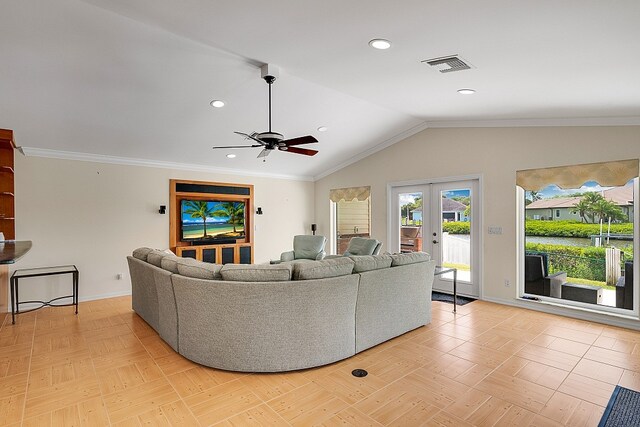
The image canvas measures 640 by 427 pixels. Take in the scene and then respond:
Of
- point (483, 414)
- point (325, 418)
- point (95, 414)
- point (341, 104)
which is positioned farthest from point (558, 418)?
point (341, 104)

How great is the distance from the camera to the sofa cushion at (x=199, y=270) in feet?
9.77

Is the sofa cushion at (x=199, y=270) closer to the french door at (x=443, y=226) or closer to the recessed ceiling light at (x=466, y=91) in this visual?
the recessed ceiling light at (x=466, y=91)

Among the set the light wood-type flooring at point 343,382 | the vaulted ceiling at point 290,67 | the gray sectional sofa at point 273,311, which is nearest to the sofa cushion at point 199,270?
the gray sectional sofa at point 273,311

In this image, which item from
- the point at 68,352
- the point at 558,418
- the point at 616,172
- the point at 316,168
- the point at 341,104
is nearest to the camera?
the point at 558,418

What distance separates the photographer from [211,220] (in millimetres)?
6812

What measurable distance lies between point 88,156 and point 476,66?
564 centimetres

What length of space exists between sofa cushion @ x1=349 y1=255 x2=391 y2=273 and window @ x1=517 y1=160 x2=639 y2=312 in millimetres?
2804

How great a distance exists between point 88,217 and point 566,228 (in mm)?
7179

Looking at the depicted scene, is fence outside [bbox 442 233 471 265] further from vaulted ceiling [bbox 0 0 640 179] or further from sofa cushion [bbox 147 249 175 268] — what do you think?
sofa cushion [bbox 147 249 175 268]

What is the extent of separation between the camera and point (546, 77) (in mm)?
3170

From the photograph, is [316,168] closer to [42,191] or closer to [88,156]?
[88,156]

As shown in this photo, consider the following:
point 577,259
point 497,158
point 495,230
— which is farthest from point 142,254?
point 577,259

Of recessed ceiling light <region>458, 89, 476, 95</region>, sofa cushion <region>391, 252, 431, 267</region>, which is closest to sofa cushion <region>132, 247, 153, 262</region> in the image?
sofa cushion <region>391, 252, 431, 267</region>

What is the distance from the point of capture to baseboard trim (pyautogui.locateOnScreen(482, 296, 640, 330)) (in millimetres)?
4113
